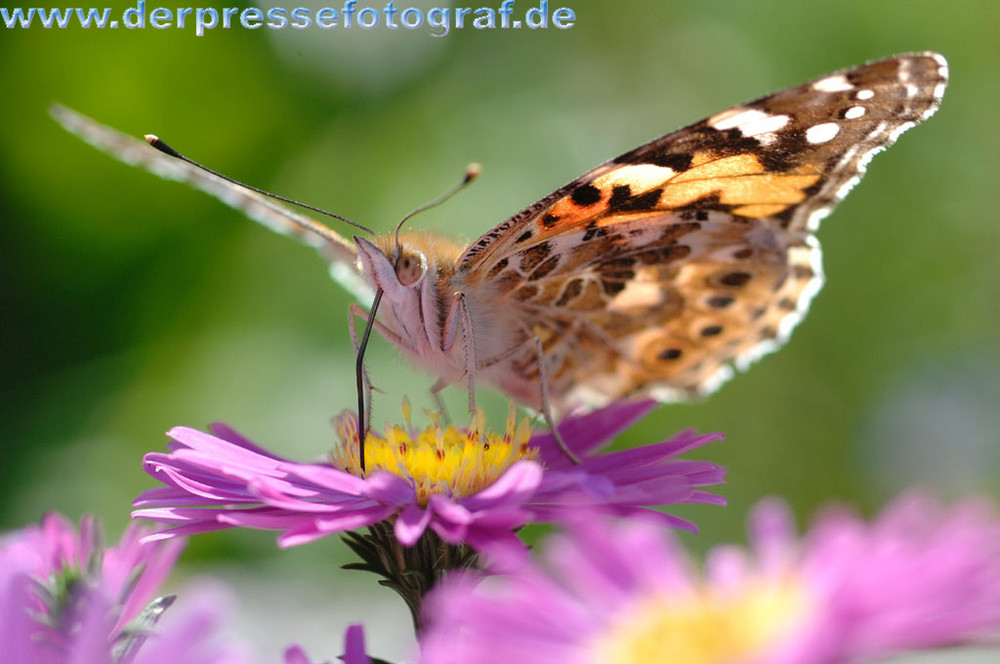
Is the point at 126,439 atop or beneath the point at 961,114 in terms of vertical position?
beneath

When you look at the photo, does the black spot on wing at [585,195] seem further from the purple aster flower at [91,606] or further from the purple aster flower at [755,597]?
the purple aster flower at [755,597]

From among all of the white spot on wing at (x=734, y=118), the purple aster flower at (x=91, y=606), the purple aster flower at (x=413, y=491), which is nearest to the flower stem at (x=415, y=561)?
the purple aster flower at (x=413, y=491)

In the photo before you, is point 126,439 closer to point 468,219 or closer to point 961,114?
point 468,219

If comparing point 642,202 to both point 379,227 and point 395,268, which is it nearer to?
point 395,268

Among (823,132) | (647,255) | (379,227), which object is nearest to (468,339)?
(647,255)

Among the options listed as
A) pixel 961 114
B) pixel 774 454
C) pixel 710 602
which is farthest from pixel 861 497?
pixel 710 602

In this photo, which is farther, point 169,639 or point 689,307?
point 689,307

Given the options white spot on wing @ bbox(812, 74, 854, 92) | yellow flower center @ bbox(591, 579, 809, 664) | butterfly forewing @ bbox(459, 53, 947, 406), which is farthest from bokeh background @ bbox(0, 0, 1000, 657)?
yellow flower center @ bbox(591, 579, 809, 664)
